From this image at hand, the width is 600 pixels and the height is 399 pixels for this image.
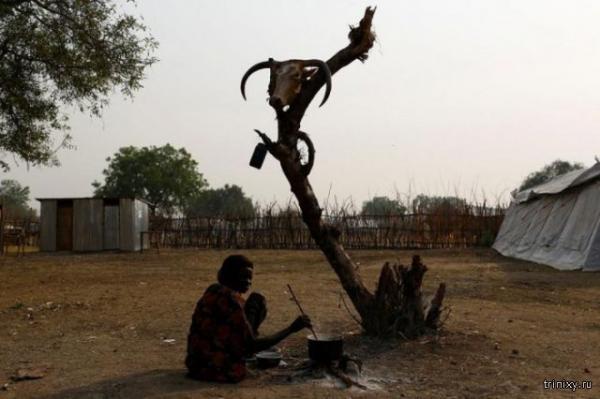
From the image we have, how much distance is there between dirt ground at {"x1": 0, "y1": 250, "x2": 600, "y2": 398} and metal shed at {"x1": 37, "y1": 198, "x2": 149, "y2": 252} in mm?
8805

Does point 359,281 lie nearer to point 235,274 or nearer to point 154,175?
point 235,274

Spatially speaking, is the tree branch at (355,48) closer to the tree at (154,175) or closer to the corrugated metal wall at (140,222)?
the corrugated metal wall at (140,222)

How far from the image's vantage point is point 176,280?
36.7 feet

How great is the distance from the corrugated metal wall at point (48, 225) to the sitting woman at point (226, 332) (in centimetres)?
1822

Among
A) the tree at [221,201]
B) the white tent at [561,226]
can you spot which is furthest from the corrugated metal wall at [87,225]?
the tree at [221,201]

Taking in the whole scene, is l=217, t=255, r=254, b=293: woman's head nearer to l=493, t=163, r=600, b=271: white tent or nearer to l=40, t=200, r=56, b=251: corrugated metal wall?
l=493, t=163, r=600, b=271: white tent

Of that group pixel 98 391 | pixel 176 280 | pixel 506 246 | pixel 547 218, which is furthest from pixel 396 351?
pixel 506 246

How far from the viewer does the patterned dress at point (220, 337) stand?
158 inches

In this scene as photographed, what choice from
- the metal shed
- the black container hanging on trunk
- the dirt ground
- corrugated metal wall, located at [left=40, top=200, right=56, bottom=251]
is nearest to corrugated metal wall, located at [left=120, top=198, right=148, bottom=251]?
the metal shed

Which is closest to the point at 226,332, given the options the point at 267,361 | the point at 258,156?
the point at 267,361

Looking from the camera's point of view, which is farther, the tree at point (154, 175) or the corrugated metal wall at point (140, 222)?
the tree at point (154, 175)

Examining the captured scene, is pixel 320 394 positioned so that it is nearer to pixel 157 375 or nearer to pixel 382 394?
pixel 382 394

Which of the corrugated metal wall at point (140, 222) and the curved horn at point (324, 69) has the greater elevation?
the curved horn at point (324, 69)

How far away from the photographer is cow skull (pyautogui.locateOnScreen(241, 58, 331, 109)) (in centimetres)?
488
